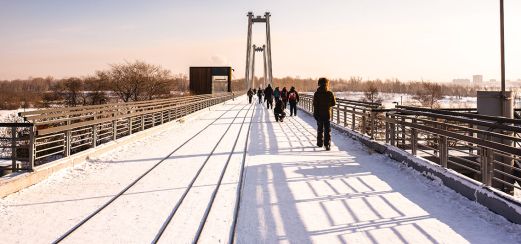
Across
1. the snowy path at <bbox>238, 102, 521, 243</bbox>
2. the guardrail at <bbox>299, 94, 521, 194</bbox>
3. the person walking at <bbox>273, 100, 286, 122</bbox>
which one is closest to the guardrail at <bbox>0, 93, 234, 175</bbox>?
the snowy path at <bbox>238, 102, 521, 243</bbox>

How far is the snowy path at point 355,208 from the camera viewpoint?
445cm

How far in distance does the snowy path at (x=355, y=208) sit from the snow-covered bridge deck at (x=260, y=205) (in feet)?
0.04

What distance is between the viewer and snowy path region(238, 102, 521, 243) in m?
4.45

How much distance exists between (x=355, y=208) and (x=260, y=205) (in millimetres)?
1197

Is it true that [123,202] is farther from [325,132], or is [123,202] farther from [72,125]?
[325,132]

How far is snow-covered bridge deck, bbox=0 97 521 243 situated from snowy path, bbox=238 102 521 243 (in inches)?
0.4

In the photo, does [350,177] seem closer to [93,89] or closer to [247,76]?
[93,89]

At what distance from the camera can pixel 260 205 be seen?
5633 millimetres

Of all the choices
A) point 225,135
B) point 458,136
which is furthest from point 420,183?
point 225,135

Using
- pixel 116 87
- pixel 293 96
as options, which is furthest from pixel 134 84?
pixel 293 96

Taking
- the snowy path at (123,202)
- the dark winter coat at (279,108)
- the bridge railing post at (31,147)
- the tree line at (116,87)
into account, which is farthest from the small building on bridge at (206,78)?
the bridge railing post at (31,147)

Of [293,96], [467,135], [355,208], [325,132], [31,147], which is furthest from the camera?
[293,96]

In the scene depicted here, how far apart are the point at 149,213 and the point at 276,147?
648 centimetres

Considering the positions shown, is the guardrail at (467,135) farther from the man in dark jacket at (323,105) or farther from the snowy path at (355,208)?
the man in dark jacket at (323,105)
